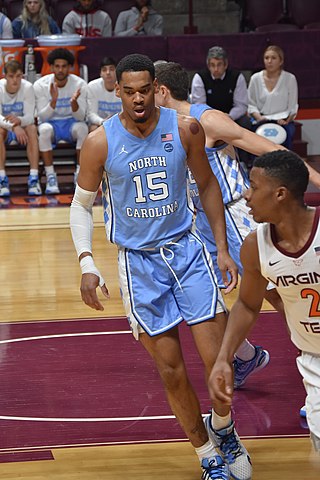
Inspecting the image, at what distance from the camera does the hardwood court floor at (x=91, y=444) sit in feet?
14.8

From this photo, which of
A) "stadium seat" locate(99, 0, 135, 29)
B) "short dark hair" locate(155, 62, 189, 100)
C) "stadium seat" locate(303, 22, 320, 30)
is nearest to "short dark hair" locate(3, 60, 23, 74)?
"stadium seat" locate(99, 0, 135, 29)

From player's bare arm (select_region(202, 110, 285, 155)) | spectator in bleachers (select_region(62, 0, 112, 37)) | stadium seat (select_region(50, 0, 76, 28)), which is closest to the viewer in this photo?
player's bare arm (select_region(202, 110, 285, 155))

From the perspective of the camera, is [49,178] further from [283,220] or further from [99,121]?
[283,220]

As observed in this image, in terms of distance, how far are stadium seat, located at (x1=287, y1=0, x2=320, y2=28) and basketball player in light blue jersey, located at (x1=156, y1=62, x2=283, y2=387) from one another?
855cm

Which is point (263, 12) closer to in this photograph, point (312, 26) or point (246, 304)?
point (312, 26)

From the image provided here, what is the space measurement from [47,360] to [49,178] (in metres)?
5.46

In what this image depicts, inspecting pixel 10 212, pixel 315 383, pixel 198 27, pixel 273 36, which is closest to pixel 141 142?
pixel 315 383

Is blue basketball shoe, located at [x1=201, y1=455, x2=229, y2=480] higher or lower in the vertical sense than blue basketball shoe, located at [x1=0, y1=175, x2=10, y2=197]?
higher

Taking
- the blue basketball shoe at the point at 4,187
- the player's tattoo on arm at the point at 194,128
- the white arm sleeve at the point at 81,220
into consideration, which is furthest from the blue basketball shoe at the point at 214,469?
the blue basketball shoe at the point at 4,187

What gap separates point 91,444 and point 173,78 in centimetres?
183

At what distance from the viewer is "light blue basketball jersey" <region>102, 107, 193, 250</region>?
169 inches

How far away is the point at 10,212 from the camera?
1034cm

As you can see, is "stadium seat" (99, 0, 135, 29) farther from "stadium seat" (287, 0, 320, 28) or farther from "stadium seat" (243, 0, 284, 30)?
"stadium seat" (287, 0, 320, 28)

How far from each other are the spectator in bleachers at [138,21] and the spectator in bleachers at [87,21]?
0.53ft
